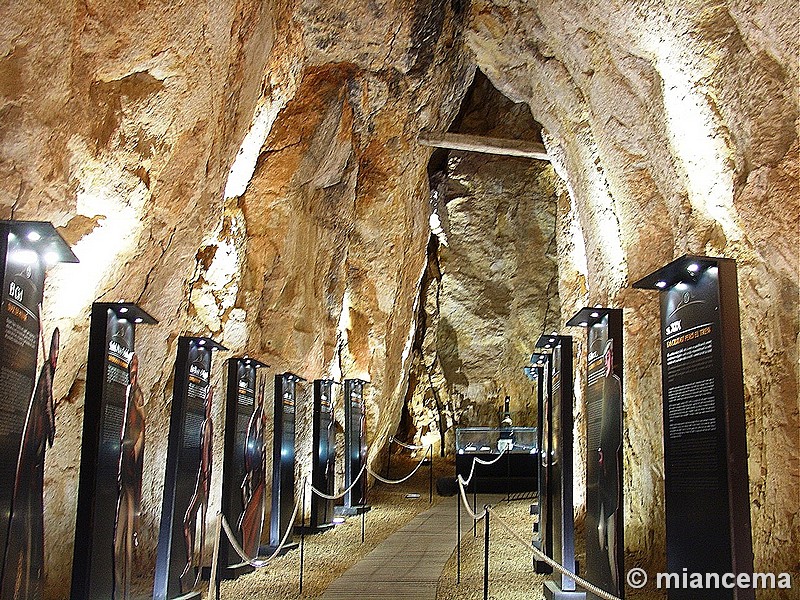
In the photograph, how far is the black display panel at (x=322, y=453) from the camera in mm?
11148

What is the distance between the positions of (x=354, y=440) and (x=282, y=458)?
3236 mm

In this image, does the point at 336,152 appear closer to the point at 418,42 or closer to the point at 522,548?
the point at 418,42

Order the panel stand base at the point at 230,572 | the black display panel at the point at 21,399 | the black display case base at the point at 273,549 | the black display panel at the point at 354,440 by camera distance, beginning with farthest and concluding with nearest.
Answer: the black display panel at the point at 354,440, the black display case base at the point at 273,549, the panel stand base at the point at 230,572, the black display panel at the point at 21,399

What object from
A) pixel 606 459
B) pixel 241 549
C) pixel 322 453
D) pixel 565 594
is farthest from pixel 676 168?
pixel 322 453

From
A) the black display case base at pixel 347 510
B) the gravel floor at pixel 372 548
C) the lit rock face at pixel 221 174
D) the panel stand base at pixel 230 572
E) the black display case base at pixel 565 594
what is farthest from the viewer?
the black display case base at pixel 347 510

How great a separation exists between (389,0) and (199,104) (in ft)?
18.2

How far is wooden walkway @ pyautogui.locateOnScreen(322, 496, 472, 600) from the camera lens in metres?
7.34

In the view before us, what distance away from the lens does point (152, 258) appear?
723 centimetres

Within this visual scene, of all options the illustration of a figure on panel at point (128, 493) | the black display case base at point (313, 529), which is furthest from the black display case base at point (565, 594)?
the black display case base at point (313, 529)

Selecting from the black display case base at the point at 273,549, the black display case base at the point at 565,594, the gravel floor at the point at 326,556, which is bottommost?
the gravel floor at the point at 326,556

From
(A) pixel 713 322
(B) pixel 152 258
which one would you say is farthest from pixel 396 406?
(A) pixel 713 322

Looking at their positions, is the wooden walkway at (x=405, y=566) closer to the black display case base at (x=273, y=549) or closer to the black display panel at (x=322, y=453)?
the black display case base at (x=273, y=549)

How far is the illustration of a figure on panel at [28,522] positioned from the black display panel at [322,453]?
625 cm

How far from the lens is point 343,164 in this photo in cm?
1310
